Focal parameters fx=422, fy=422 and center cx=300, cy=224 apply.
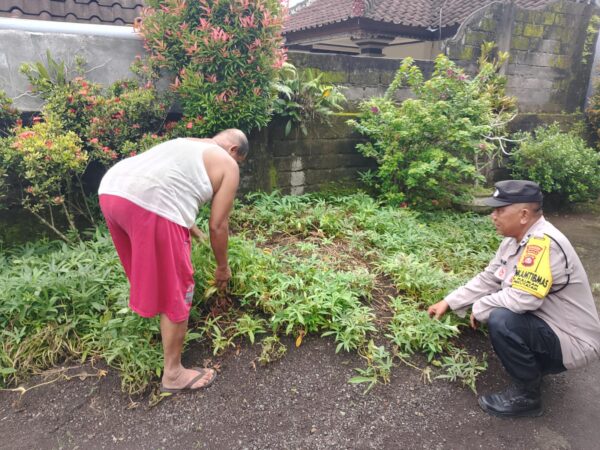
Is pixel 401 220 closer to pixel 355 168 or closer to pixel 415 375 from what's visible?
pixel 355 168

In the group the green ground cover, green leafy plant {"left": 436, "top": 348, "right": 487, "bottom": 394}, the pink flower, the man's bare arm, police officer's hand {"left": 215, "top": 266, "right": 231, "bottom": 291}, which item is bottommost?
green leafy plant {"left": 436, "top": 348, "right": 487, "bottom": 394}

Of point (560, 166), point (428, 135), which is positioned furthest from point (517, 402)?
point (560, 166)

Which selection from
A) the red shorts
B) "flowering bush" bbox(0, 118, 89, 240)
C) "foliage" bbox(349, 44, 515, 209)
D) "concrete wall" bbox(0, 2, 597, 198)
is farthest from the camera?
"foliage" bbox(349, 44, 515, 209)

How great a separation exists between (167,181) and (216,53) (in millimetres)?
2251

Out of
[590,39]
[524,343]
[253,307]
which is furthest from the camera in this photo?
[590,39]

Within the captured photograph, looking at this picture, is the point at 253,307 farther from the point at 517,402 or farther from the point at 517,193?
the point at 517,193

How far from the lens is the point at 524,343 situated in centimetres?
247

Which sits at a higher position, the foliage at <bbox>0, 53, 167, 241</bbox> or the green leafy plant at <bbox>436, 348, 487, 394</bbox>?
the foliage at <bbox>0, 53, 167, 241</bbox>

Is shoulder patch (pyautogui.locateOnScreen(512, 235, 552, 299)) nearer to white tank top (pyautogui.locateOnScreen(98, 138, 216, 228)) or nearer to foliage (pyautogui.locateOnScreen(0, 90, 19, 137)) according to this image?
white tank top (pyautogui.locateOnScreen(98, 138, 216, 228))

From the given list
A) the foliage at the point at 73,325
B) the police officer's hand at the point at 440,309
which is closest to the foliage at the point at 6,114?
the foliage at the point at 73,325

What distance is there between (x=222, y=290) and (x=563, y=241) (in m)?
2.28

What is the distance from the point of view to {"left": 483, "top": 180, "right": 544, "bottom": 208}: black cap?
2.50 meters

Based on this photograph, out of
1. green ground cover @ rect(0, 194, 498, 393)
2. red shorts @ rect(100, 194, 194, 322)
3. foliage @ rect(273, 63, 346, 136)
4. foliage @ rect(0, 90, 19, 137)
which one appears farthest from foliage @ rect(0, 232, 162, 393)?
foliage @ rect(273, 63, 346, 136)

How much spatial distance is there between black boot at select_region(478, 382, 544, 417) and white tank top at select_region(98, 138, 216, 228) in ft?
7.12
